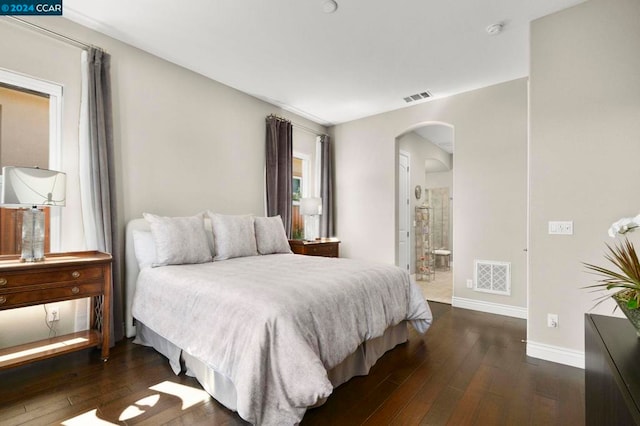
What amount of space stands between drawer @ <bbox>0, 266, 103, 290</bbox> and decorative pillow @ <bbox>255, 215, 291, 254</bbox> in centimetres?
156

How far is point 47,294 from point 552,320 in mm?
3969

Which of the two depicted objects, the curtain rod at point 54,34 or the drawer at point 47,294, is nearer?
the drawer at point 47,294

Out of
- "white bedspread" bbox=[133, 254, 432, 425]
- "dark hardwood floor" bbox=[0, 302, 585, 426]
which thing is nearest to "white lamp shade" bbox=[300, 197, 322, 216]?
"white bedspread" bbox=[133, 254, 432, 425]

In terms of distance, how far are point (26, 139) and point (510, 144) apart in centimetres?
502

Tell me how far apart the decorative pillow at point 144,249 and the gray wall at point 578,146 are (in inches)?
134

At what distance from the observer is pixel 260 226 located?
3.61 metres

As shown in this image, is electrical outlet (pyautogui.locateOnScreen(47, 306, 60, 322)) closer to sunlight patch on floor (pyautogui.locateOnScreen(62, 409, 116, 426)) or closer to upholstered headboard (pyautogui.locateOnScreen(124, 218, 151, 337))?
upholstered headboard (pyautogui.locateOnScreen(124, 218, 151, 337))

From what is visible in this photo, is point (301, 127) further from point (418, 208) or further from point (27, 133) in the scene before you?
point (27, 133)

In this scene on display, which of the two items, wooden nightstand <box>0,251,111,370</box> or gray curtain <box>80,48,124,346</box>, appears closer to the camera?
wooden nightstand <box>0,251,111,370</box>

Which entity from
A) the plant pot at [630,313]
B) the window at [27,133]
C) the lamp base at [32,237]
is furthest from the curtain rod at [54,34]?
the plant pot at [630,313]

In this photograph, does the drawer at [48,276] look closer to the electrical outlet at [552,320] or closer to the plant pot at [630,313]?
the plant pot at [630,313]

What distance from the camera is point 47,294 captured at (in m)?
2.17

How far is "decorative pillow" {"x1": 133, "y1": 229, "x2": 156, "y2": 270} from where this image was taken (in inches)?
108

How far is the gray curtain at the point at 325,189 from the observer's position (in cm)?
535
